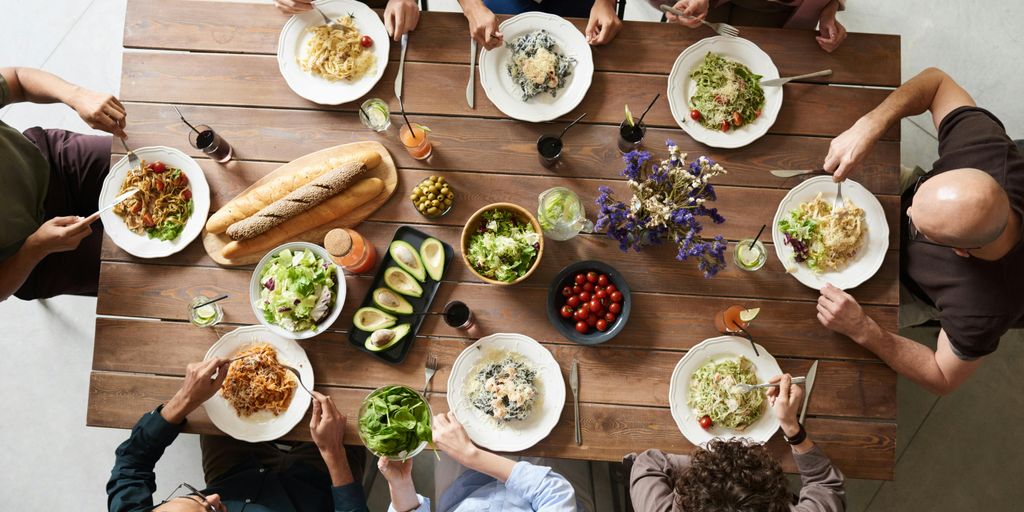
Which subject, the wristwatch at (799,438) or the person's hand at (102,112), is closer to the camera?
the wristwatch at (799,438)

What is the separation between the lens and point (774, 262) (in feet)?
7.07

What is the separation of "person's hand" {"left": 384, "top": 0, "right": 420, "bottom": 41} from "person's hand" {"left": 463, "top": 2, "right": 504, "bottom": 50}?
0.20m

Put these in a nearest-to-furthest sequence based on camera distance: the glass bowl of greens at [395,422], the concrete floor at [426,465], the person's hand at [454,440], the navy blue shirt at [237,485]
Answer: the glass bowl of greens at [395,422], the person's hand at [454,440], the navy blue shirt at [237,485], the concrete floor at [426,465]

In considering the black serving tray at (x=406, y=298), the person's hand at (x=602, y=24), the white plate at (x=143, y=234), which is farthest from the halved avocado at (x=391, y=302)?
the person's hand at (x=602, y=24)

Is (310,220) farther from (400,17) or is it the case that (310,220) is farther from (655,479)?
(655,479)

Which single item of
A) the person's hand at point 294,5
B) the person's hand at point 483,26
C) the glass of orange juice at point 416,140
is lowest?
the glass of orange juice at point 416,140

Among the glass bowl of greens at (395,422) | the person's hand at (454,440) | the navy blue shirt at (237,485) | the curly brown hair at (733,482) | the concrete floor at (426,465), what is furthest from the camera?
the concrete floor at (426,465)

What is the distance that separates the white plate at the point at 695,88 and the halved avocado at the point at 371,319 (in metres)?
1.27

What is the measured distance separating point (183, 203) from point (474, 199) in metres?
1.08

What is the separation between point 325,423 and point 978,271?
7.54ft

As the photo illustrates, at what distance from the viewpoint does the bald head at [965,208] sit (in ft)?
5.99

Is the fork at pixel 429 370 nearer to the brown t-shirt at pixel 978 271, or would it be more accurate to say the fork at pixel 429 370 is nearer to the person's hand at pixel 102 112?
the person's hand at pixel 102 112

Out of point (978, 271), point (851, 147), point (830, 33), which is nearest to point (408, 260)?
point (851, 147)

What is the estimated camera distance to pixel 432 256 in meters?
2.15
